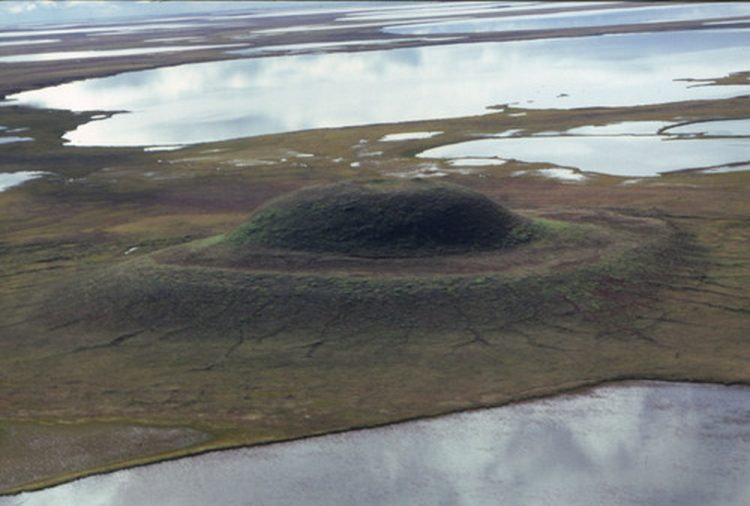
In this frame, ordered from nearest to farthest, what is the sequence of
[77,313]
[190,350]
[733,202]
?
1. [190,350]
2. [77,313]
3. [733,202]

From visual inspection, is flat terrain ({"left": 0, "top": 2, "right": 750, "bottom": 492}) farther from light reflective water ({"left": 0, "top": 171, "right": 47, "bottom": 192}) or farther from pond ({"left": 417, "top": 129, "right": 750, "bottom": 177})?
light reflective water ({"left": 0, "top": 171, "right": 47, "bottom": 192})

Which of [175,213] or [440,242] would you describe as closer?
[440,242]

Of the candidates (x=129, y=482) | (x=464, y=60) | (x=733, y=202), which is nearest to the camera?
(x=129, y=482)

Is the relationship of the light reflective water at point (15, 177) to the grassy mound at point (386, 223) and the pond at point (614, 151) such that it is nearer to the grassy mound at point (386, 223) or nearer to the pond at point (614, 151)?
the pond at point (614, 151)

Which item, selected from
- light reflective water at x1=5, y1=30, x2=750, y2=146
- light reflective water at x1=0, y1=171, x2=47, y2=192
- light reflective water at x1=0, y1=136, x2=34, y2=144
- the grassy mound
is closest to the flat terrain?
the grassy mound

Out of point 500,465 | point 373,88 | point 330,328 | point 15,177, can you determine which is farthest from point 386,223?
point 373,88

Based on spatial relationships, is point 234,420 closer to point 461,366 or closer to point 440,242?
point 461,366

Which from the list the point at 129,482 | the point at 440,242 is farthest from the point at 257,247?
the point at 129,482

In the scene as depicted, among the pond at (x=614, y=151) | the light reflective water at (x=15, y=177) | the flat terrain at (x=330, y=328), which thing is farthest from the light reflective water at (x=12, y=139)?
the flat terrain at (x=330, y=328)
